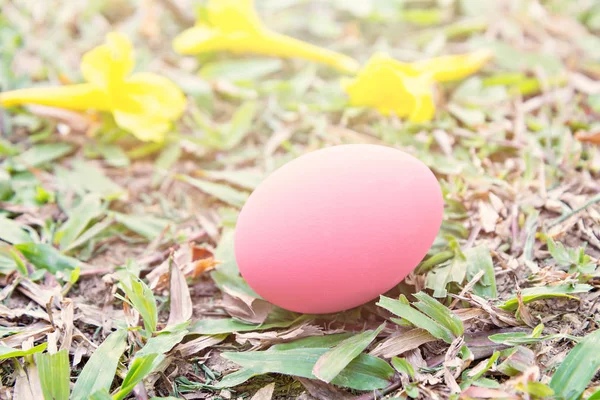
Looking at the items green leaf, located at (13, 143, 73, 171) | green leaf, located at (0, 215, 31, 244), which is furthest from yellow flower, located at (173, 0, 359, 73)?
green leaf, located at (0, 215, 31, 244)

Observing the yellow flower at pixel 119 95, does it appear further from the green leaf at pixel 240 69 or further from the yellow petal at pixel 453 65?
the yellow petal at pixel 453 65

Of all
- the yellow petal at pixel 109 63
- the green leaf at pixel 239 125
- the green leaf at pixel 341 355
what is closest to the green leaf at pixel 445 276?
the green leaf at pixel 341 355

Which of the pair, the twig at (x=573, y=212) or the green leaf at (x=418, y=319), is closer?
the green leaf at (x=418, y=319)

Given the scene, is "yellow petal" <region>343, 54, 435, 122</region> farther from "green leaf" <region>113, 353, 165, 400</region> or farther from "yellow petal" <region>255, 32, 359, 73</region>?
"green leaf" <region>113, 353, 165, 400</region>

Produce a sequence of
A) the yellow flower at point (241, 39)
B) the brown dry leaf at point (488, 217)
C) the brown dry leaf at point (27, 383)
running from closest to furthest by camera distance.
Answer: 1. the brown dry leaf at point (27, 383)
2. the brown dry leaf at point (488, 217)
3. the yellow flower at point (241, 39)

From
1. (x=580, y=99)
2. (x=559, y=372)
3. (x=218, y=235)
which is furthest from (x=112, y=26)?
(x=559, y=372)

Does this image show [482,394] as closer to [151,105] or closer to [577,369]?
[577,369]
